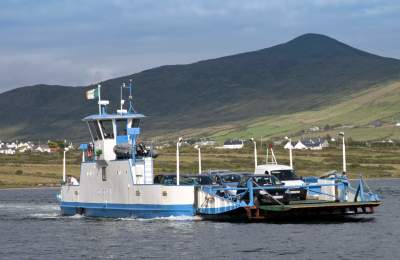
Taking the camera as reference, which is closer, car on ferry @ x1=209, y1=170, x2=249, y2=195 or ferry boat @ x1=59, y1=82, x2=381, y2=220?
ferry boat @ x1=59, y1=82, x2=381, y2=220

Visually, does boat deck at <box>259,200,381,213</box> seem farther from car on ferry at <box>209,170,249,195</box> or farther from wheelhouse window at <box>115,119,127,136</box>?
wheelhouse window at <box>115,119,127,136</box>

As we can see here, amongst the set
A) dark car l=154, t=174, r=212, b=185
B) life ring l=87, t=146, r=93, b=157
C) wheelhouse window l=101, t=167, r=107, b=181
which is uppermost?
life ring l=87, t=146, r=93, b=157

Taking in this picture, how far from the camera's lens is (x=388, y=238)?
52.7 meters

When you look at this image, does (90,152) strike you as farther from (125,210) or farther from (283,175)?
(283,175)

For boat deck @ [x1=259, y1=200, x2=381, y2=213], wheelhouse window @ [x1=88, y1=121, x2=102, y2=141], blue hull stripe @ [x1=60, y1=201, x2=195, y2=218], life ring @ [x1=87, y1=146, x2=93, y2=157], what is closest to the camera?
boat deck @ [x1=259, y1=200, x2=381, y2=213]

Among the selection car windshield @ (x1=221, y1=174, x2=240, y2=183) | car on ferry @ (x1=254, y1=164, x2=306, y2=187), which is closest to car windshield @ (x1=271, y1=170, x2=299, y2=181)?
car on ferry @ (x1=254, y1=164, x2=306, y2=187)

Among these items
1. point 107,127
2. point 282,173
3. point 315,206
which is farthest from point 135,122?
point 315,206

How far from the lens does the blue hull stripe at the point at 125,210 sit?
6141cm

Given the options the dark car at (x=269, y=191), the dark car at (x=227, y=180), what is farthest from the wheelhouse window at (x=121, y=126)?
the dark car at (x=269, y=191)

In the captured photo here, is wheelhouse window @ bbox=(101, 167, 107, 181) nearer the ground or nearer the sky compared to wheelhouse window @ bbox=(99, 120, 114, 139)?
nearer the ground

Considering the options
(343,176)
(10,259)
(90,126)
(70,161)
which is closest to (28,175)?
(70,161)

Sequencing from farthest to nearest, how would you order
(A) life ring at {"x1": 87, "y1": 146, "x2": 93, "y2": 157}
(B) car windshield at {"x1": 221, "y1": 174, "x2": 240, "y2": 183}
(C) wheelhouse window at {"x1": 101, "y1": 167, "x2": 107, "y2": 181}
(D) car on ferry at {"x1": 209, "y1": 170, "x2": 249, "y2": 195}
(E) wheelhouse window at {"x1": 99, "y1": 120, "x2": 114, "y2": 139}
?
(A) life ring at {"x1": 87, "y1": 146, "x2": 93, "y2": 157} < (E) wheelhouse window at {"x1": 99, "y1": 120, "x2": 114, "y2": 139} < (C) wheelhouse window at {"x1": 101, "y1": 167, "x2": 107, "y2": 181} < (B) car windshield at {"x1": 221, "y1": 174, "x2": 240, "y2": 183} < (D) car on ferry at {"x1": 209, "y1": 170, "x2": 249, "y2": 195}

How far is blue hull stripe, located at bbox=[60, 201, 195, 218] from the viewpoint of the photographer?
6141 centimetres

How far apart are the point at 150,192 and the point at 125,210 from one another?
361cm
